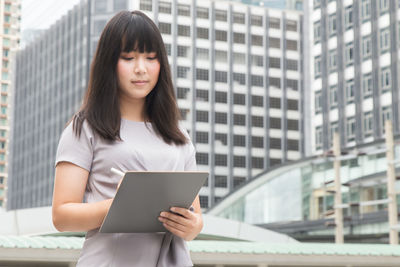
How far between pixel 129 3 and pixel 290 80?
20534 millimetres

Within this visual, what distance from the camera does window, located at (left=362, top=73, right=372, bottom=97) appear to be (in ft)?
205

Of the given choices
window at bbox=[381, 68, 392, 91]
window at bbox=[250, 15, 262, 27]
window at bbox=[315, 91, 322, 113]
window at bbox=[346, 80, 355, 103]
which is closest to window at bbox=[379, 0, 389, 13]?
window at bbox=[381, 68, 392, 91]

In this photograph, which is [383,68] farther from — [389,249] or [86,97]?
[86,97]

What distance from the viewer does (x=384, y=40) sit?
61.2 m

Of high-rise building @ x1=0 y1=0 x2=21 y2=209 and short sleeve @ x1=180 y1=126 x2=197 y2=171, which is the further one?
high-rise building @ x1=0 y1=0 x2=21 y2=209

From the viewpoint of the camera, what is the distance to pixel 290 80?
3750 inches

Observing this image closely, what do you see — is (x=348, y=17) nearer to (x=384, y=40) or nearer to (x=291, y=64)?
(x=384, y=40)

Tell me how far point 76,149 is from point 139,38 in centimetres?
36

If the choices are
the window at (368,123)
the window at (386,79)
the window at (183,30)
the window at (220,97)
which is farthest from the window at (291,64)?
the window at (386,79)

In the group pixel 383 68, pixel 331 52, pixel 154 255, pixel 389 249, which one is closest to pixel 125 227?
pixel 154 255

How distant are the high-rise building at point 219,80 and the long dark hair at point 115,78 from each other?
82.0 metres

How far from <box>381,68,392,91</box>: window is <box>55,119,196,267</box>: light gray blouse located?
5959cm

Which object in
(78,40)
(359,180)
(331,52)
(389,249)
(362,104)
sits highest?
(78,40)

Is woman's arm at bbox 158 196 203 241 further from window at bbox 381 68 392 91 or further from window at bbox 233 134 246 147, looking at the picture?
window at bbox 233 134 246 147
